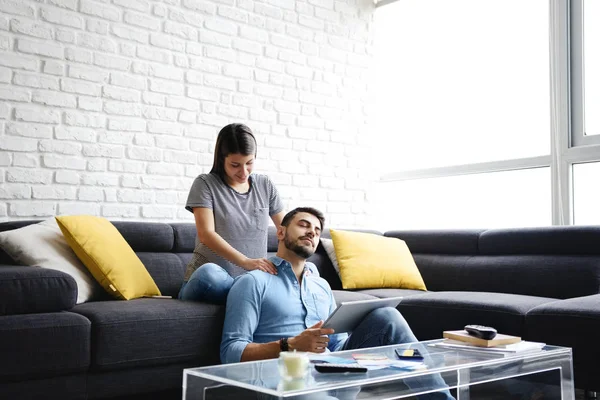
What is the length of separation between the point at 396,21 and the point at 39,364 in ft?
12.5

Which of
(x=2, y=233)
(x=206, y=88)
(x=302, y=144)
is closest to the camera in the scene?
(x=2, y=233)

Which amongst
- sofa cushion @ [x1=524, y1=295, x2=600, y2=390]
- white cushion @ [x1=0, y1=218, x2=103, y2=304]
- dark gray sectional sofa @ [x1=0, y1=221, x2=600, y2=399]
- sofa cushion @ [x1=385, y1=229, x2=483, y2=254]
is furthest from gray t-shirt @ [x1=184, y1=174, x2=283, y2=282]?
sofa cushion @ [x1=385, y1=229, x2=483, y2=254]

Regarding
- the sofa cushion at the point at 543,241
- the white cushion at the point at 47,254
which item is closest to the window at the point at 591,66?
the sofa cushion at the point at 543,241

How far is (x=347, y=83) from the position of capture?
198 inches

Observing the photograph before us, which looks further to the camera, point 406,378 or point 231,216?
point 231,216

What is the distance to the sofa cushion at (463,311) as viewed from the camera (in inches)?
115

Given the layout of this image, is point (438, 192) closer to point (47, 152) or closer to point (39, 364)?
point (47, 152)

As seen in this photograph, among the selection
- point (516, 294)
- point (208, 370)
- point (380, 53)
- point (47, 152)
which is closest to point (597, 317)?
point (516, 294)

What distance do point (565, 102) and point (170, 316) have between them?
8.84ft

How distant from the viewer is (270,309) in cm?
246

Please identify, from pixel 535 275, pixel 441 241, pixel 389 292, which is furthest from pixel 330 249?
pixel 535 275

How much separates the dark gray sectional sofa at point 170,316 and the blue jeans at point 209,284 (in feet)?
0.20

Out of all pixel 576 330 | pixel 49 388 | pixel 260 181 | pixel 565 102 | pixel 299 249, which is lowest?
pixel 49 388

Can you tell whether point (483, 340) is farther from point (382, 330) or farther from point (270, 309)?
point (270, 309)
